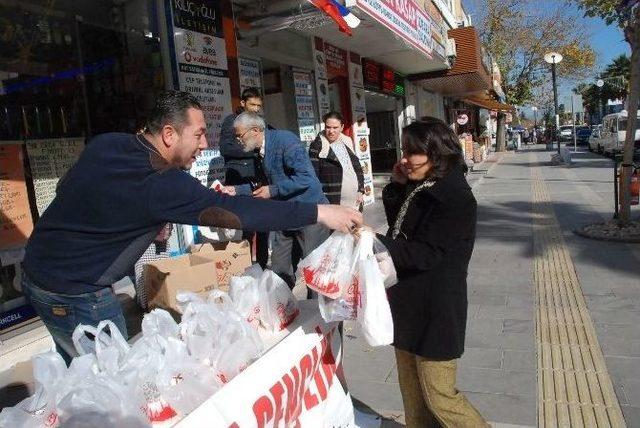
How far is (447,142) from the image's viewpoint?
240 centimetres

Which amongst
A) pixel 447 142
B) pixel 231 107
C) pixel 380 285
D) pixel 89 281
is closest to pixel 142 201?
pixel 89 281

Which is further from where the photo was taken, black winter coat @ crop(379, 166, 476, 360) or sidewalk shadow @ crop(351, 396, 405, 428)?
sidewalk shadow @ crop(351, 396, 405, 428)

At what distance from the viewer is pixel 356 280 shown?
2271 millimetres

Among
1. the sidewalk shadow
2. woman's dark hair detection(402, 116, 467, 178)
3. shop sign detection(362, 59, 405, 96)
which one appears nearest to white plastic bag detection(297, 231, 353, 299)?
woman's dark hair detection(402, 116, 467, 178)

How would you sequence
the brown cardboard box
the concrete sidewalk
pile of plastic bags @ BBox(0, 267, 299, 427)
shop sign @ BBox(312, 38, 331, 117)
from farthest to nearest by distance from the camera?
1. shop sign @ BBox(312, 38, 331, 117)
2. the brown cardboard box
3. the concrete sidewalk
4. pile of plastic bags @ BBox(0, 267, 299, 427)

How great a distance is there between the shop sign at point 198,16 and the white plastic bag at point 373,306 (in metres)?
4.43

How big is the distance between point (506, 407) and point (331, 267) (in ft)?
5.38

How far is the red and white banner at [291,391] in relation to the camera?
70.3 inches

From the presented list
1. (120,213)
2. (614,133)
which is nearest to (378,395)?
(120,213)

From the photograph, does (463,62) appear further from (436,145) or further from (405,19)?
(436,145)

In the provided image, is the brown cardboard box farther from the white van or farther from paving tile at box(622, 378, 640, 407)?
the white van

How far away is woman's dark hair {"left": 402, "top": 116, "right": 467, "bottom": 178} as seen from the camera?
2.38 meters

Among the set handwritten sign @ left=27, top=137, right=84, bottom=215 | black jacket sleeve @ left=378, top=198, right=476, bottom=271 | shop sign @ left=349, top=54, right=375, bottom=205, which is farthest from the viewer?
shop sign @ left=349, top=54, right=375, bottom=205

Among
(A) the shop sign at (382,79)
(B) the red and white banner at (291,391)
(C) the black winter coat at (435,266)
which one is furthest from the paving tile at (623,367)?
(A) the shop sign at (382,79)
